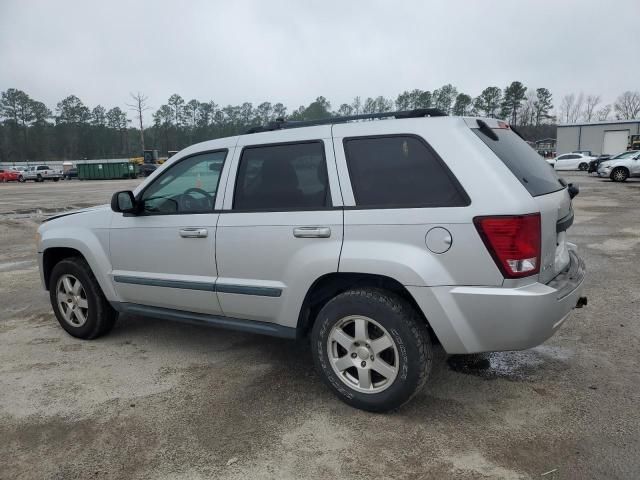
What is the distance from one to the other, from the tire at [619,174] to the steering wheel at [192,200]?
26065 mm

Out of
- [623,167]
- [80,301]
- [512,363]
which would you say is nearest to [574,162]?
[623,167]

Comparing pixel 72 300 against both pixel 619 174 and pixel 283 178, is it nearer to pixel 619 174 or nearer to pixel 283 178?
pixel 283 178

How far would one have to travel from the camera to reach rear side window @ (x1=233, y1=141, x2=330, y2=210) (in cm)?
323

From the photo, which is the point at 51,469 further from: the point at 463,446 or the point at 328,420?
the point at 463,446

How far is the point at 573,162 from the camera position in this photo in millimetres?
37719

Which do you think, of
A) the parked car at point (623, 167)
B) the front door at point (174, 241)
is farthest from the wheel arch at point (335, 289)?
the parked car at point (623, 167)

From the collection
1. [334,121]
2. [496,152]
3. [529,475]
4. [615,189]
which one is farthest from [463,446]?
[615,189]

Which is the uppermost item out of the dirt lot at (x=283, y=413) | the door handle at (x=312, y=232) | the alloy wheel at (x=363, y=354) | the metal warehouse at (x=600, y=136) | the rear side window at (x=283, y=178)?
the metal warehouse at (x=600, y=136)

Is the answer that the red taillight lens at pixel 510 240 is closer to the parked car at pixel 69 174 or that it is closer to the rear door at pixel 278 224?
the rear door at pixel 278 224

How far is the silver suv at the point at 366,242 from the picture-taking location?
269 centimetres

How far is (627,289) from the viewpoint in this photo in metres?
5.68

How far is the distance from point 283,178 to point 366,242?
2.79ft

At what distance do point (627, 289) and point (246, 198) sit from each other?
190 inches

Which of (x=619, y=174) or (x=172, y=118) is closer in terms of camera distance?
(x=619, y=174)
